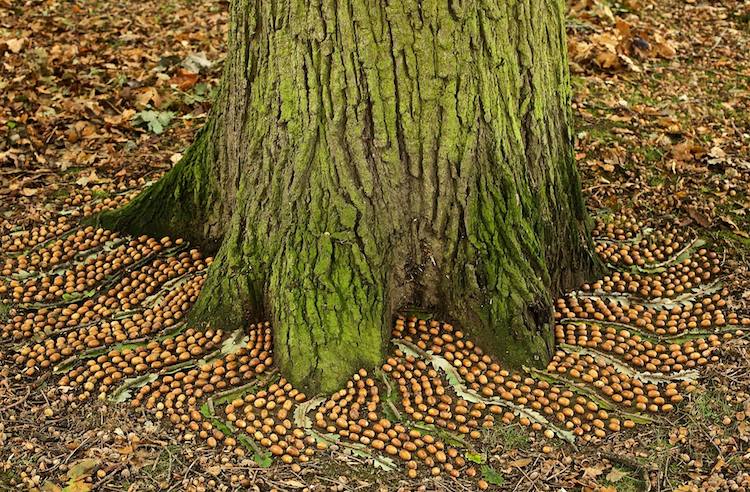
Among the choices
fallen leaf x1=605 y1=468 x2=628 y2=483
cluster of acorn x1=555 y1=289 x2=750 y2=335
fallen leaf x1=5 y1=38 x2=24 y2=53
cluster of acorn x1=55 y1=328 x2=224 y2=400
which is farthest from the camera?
fallen leaf x1=5 y1=38 x2=24 y2=53

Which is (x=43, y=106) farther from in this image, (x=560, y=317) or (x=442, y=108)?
(x=560, y=317)

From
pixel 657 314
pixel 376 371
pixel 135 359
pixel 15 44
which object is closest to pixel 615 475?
pixel 376 371

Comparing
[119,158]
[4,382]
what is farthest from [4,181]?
[4,382]

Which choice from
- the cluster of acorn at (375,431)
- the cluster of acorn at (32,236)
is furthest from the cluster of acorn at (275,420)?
the cluster of acorn at (32,236)

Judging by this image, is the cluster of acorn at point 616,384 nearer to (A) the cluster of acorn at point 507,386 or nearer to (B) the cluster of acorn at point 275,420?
(A) the cluster of acorn at point 507,386

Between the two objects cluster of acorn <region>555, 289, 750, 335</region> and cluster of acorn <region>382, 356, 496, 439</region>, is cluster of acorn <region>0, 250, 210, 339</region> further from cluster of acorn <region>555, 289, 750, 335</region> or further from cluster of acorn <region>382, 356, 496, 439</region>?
cluster of acorn <region>555, 289, 750, 335</region>

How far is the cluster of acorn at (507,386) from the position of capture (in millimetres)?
3437

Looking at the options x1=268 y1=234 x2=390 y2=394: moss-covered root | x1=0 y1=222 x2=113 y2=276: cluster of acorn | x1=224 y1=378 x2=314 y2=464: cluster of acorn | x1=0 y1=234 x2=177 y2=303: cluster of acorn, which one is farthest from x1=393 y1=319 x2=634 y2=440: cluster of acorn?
x1=0 y1=222 x2=113 y2=276: cluster of acorn

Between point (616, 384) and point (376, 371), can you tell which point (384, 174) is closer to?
point (376, 371)

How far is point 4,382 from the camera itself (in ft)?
11.9

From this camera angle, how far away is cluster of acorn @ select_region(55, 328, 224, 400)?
11.8 ft

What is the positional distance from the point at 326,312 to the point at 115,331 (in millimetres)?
1100

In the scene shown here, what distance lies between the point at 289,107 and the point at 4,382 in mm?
1789

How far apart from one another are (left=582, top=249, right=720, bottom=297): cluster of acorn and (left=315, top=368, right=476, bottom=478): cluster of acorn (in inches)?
56.9
